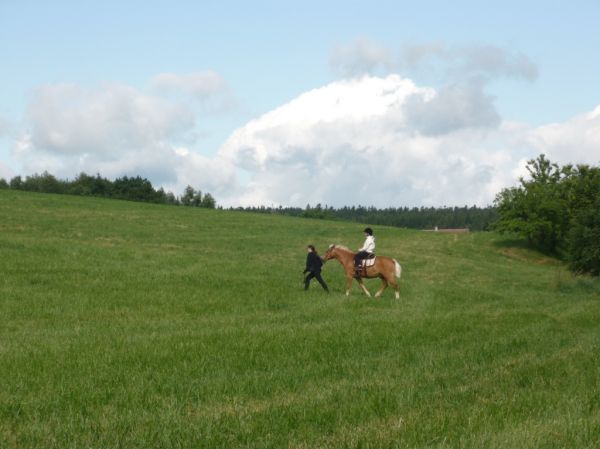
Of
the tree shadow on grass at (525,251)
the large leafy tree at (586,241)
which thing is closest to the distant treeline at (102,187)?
the tree shadow on grass at (525,251)

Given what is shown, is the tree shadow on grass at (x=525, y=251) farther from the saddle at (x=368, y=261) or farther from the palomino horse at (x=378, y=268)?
the saddle at (x=368, y=261)

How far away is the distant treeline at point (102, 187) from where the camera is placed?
451 feet

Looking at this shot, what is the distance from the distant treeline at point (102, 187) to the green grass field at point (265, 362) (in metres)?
111

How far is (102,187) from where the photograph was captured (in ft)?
463

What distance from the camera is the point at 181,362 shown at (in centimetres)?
1116

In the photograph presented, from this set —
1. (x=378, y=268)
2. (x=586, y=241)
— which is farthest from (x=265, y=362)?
(x=586, y=241)

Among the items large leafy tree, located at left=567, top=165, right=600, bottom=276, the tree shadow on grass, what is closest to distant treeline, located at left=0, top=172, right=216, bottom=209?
the tree shadow on grass

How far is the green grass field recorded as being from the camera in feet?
22.7

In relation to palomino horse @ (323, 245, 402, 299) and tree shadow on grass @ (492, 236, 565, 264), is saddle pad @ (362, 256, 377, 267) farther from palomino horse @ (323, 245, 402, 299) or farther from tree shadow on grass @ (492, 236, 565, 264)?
tree shadow on grass @ (492, 236, 565, 264)

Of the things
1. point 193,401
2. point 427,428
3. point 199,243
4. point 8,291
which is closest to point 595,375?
point 427,428

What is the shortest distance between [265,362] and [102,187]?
13632 centimetres

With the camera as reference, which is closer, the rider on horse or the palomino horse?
the rider on horse

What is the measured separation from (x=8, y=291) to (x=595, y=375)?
17310 mm

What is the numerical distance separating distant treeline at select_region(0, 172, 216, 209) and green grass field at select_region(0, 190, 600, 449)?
11089 cm
